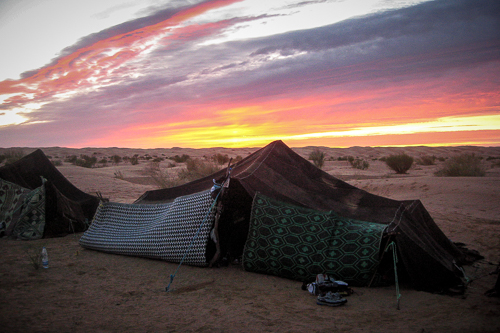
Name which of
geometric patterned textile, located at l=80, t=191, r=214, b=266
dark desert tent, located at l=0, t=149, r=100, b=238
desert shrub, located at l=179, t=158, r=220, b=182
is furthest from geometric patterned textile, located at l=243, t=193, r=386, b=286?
desert shrub, located at l=179, t=158, r=220, b=182

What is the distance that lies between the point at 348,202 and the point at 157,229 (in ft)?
11.3

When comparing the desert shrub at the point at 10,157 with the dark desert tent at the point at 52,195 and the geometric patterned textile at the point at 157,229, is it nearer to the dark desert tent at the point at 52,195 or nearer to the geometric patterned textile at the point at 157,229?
the dark desert tent at the point at 52,195

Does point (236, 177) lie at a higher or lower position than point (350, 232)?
higher

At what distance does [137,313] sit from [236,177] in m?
2.75

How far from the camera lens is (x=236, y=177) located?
5957 mm

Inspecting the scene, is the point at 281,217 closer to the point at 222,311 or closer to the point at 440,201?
the point at 222,311

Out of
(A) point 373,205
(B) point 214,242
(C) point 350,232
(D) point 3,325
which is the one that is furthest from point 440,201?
(D) point 3,325

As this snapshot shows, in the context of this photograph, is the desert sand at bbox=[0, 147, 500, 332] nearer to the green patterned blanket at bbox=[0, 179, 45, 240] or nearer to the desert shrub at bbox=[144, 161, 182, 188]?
the green patterned blanket at bbox=[0, 179, 45, 240]

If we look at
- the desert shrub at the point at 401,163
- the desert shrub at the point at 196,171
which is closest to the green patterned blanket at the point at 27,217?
the desert shrub at the point at 196,171

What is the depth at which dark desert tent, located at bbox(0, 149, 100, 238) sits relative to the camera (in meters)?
7.62

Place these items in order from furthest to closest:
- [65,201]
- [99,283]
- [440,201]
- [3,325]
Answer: [440,201] → [65,201] → [99,283] → [3,325]

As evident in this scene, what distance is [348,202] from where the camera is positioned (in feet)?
21.2

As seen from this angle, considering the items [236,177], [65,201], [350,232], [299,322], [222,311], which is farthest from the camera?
[65,201]

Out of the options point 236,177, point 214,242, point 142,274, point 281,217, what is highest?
point 236,177
